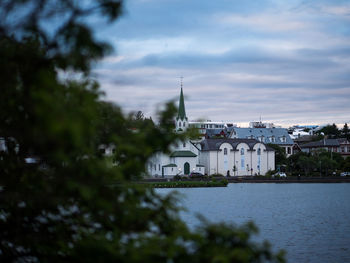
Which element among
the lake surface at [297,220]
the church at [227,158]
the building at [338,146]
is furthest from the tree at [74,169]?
the building at [338,146]

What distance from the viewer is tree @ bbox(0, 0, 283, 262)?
549cm

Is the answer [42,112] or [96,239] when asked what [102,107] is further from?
[42,112]

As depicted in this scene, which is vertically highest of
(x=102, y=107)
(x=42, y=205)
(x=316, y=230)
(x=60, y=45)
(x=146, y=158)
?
(x=60, y=45)

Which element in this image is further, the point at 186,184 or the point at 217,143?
the point at 217,143

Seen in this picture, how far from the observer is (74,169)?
6004 millimetres

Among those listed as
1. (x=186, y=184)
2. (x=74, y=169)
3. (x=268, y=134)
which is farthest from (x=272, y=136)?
(x=74, y=169)

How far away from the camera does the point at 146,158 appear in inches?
262

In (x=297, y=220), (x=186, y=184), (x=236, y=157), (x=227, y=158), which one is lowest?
(x=297, y=220)

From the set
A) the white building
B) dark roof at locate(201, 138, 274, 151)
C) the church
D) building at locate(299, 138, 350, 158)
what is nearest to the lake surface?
the church

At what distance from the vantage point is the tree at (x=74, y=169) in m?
5.49

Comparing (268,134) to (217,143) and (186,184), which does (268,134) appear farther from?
(186,184)

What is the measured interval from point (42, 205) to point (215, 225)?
94.2 inches

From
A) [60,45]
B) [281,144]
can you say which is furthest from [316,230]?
[281,144]

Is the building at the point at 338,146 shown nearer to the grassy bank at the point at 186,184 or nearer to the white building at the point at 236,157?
the white building at the point at 236,157
